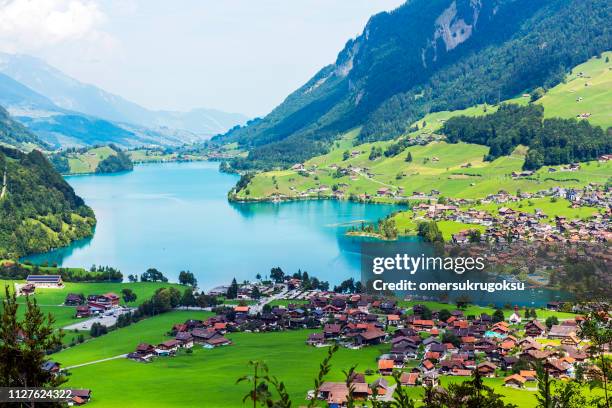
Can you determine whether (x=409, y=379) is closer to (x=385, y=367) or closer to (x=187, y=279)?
(x=385, y=367)

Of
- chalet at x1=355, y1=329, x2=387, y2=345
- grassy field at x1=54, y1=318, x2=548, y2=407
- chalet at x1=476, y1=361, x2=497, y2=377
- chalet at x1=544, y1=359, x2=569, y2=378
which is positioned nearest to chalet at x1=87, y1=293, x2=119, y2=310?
grassy field at x1=54, y1=318, x2=548, y2=407

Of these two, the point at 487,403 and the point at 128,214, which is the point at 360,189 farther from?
the point at 487,403

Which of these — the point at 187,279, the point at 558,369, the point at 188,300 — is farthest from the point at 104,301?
the point at 558,369

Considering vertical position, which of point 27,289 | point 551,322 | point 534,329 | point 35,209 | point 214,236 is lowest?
point 534,329

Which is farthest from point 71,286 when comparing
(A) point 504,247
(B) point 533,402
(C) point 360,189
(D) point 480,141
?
(D) point 480,141

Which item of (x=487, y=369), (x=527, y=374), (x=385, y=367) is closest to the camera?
(x=527, y=374)

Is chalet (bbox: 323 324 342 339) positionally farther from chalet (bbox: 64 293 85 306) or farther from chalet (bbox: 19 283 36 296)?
chalet (bbox: 19 283 36 296)
